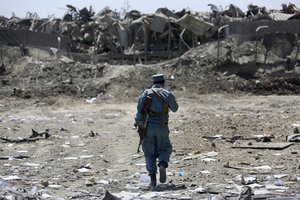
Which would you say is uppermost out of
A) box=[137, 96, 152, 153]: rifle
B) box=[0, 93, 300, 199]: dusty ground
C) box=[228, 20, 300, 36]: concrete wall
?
box=[228, 20, 300, 36]: concrete wall

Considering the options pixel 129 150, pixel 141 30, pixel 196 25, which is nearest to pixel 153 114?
pixel 129 150

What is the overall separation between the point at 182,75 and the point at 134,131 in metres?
7.36

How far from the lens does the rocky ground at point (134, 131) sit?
7188 millimetres

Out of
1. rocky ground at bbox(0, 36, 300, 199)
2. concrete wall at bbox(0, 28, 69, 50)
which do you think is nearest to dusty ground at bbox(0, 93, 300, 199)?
rocky ground at bbox(0, 36, 300, 199)

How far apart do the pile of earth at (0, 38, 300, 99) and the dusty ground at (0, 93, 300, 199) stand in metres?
0.88

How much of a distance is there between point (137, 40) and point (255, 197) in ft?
66.4

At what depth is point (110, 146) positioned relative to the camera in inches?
434

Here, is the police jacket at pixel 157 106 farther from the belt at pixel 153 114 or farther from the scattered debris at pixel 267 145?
the scattered debris at pixel 267 145

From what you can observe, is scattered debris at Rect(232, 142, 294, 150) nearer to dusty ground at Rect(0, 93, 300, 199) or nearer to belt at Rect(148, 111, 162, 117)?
dusty ground at Rect(0, 93, 300, 199)

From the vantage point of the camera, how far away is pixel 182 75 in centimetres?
2009

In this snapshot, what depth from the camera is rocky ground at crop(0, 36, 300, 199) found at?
719 cm

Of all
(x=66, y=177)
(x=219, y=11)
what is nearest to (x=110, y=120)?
(x=66, y=177)

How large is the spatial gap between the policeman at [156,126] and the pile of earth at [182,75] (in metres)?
11.8

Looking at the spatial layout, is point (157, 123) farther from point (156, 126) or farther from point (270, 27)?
point (270, 27)
